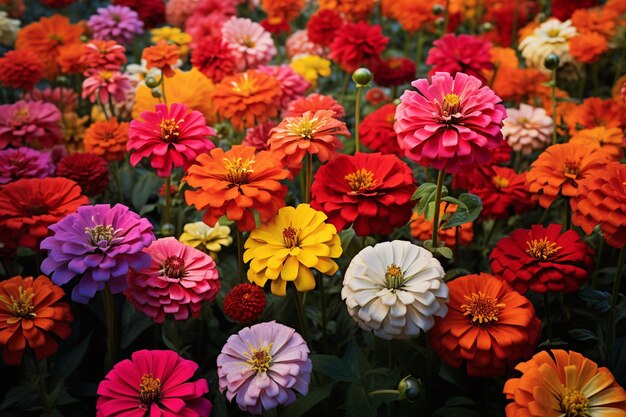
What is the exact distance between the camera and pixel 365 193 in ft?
5.60

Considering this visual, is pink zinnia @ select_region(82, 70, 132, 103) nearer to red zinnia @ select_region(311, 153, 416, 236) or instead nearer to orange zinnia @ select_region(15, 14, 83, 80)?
orange zinnia @ select_region(15, 14, 83, 80)

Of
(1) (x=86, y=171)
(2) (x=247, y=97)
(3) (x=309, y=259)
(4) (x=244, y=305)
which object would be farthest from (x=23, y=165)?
(3) (x=309, y=259)

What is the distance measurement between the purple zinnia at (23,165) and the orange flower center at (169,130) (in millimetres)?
671

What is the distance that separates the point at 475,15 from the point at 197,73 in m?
2.39

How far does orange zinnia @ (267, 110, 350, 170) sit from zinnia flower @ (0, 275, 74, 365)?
2.38ft

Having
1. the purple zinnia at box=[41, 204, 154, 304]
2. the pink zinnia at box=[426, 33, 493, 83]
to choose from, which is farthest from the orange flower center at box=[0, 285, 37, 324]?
the pink zinnia at box=[426, 33, 493, 83]

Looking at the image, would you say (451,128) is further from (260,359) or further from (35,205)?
(35,205)

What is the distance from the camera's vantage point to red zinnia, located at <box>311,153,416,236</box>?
5.58 feet

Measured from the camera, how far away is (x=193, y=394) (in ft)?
4.59

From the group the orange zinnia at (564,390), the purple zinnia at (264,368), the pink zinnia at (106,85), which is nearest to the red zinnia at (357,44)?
the pink zinnia at (106,85)

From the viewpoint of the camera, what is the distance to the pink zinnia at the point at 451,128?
1.51 m

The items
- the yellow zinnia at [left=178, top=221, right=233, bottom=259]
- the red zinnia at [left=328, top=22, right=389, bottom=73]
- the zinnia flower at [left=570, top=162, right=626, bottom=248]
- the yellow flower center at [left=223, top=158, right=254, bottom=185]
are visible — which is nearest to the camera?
the zinnia flower at [left=570, top=162, right=626, bottom=248]

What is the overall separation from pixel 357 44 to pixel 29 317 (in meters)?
1.86

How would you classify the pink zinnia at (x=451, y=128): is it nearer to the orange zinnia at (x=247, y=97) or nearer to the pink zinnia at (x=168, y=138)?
the pink zinnia at (x=168, y=138)
